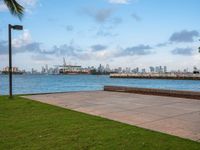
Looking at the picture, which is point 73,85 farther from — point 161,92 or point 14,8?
point 14,8

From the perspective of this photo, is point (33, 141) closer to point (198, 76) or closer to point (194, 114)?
point (194, 114)

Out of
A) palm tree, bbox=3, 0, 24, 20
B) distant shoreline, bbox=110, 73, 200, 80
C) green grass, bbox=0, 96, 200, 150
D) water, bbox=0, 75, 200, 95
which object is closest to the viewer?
green grass, bbox=0, 96, 200, 150

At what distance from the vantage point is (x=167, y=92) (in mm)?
15906

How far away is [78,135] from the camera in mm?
6305

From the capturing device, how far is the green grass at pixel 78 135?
5.51 m

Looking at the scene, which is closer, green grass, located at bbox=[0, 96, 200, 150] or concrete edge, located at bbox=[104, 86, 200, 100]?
green grass, located at bbox=[0, 96, 200, 150]

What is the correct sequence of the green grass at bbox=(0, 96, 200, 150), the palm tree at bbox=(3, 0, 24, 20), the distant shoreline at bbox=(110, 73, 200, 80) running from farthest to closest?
the distant shoreline at bbox=(110, 73, 200, 80) < the palm tree at bbox=(3, 0, 24, 20) < the green grass at bbox=(0, 96, 200, 150)

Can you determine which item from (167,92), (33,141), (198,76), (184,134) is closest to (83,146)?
(33,141)

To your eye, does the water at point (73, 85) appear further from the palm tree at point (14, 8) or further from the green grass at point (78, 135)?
the green grass at point (78, 135)

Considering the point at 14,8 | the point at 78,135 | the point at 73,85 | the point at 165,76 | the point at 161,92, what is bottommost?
the point at 73,85

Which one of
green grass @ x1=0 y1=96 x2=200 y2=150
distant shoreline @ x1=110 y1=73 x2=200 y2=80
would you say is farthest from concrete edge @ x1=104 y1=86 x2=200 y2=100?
distant shoreline @ x1=110 y1=73 x2=200 y2=80

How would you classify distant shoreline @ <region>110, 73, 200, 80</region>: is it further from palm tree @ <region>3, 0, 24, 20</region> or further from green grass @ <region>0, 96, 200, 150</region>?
green grass @ <region>0, 96, 200, 150</region>

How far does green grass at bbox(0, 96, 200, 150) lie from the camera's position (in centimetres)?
551

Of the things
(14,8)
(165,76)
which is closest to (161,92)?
(14,8)
